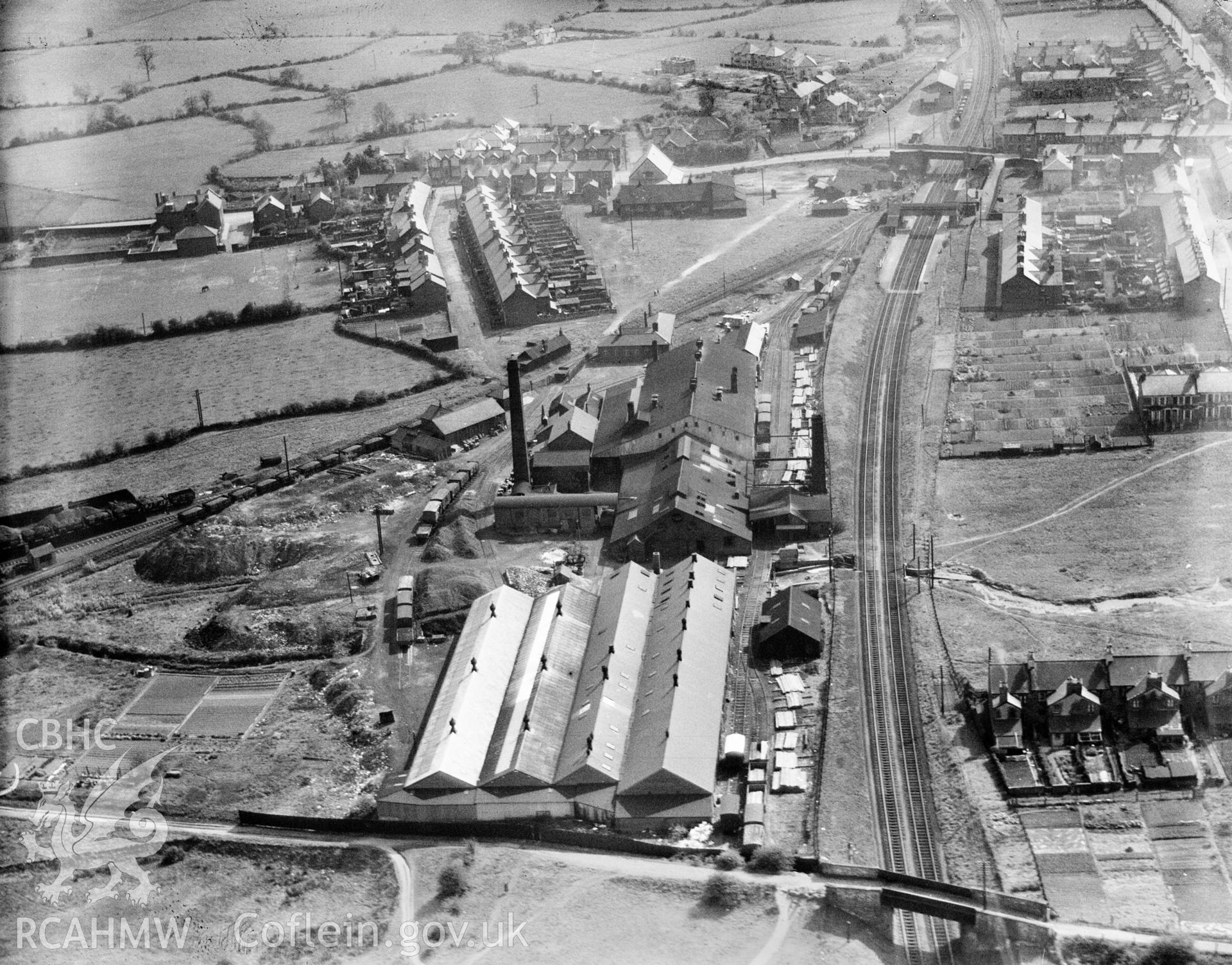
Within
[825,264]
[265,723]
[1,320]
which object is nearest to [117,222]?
[1,320]

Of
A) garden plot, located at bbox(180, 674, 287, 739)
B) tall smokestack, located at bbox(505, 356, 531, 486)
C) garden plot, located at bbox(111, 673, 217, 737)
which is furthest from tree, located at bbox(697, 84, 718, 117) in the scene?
garden plot, located at bbox(111, 673, 217, 737)

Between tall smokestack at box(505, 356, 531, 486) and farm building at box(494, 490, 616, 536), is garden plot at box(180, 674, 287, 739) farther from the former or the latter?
tall smokestack at box(505, 356, 531, 486)

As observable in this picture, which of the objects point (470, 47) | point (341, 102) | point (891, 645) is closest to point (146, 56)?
point (341, 102)

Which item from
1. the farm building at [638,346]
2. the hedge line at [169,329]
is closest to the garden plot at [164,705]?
the farm building at [638,346]

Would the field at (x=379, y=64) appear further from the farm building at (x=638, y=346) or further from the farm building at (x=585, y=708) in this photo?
the farm building at (x=585, y=708)

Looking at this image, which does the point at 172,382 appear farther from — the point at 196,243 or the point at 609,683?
the point at 609,683
